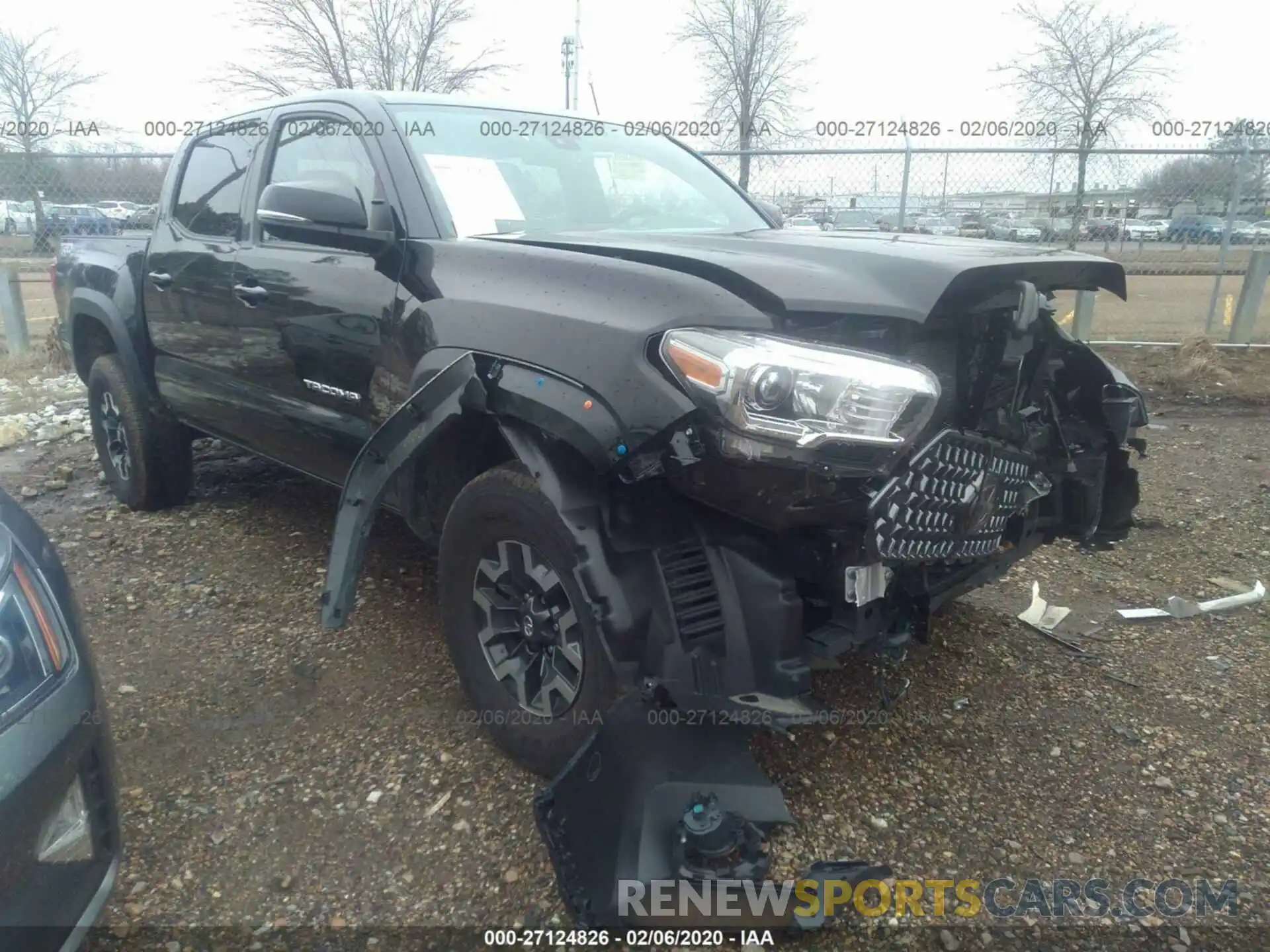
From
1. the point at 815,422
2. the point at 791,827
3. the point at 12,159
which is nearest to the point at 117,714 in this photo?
the point at 791,827

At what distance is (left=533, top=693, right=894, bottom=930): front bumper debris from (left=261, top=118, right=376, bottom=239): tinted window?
72.0 inches

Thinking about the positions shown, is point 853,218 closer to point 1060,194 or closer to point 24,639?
point 1060,194

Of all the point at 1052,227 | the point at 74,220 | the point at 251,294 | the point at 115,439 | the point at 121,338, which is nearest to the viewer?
the point at 251,294

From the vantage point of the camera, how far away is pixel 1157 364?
753 centimetres

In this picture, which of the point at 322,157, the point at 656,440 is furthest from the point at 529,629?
the point at 322,157

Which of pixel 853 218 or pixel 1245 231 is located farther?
pixel 853 218

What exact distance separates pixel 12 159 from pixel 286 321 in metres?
8.82

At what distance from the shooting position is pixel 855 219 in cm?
822

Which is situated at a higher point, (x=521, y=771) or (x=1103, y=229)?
(x=1103, y=229)

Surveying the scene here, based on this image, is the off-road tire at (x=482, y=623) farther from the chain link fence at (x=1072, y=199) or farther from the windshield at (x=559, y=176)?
the chain link fence at (x=1072, y=199)

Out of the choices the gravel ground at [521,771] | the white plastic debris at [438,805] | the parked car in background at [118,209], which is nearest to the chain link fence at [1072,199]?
the parked car in background at [118,209]

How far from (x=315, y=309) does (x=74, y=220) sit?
8699 mm

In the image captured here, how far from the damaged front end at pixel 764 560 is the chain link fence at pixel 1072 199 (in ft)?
19.7

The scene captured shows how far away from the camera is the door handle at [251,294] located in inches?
130
